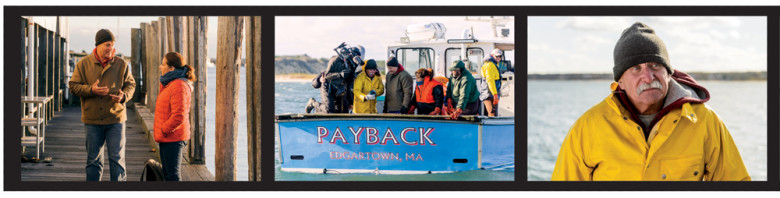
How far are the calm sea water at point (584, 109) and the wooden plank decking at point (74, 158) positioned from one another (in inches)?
1907

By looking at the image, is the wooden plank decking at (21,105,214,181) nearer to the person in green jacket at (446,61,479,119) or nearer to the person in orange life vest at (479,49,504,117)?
the person in green jacket at (446,61,479,119)

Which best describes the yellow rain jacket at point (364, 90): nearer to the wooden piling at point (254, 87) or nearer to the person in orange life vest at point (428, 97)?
the person in orange life vest at point (428, 97)

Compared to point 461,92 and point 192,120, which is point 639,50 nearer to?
point 461,92

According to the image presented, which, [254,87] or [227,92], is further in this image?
[227,92]

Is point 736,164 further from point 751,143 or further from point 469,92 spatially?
point 751,143

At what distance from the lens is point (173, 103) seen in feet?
18.5

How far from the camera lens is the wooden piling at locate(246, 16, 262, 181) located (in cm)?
586

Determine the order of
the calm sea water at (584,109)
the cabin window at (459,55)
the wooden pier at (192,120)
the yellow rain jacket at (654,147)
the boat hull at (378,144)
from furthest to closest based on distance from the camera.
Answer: the calm sea water at (584,109) → the cabin window at (459,55) → the boat hull at (378,144) → the wooden pier at (192,120) → the yellow rain jacket at (654,147)

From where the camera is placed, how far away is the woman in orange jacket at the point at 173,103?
561 centimetres

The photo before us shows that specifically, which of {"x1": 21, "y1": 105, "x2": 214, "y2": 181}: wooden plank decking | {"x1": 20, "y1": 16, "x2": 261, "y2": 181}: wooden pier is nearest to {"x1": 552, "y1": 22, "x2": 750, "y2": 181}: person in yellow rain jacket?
{"x1": 20, "y1": 16, "x2": 261, "y2": 181}: wooden pier

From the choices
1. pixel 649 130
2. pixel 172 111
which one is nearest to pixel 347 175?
pixel 172 111
